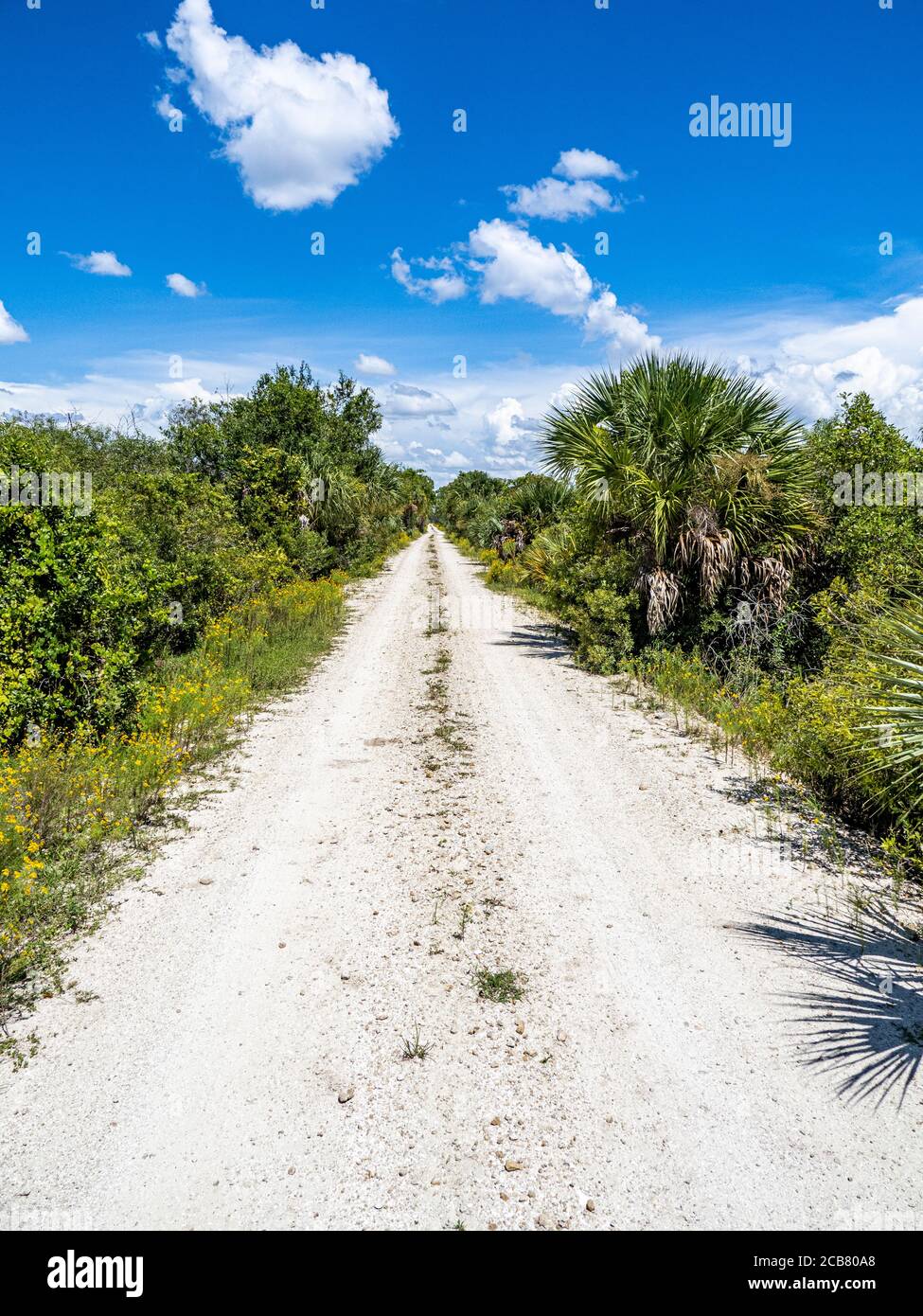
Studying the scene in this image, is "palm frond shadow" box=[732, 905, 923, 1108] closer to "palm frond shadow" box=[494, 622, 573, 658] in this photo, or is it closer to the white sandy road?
the white sandy road

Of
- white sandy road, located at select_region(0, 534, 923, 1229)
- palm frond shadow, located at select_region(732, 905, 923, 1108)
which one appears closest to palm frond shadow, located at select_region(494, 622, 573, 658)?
white sandy road, located at select_region(0, 534, 923, 1229)

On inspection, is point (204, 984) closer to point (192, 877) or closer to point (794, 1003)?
point (192, 877)

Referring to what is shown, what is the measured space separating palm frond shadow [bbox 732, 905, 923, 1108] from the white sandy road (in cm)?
2

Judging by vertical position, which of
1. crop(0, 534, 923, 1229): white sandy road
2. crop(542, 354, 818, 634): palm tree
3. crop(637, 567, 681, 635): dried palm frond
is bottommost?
crop(0, 534, 923, 1229): white sandy road

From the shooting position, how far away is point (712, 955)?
164 inches

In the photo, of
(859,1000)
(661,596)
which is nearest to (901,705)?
(859,1000)

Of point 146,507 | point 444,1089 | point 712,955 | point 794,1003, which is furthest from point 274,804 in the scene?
point 146,507

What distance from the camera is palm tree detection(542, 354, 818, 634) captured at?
10469 mm

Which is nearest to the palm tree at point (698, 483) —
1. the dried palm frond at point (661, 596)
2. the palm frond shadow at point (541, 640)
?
the dried palm frond at point (661, 596)

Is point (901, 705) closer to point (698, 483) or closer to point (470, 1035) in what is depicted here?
point (470, 1035)

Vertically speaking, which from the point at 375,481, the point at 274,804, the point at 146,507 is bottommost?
the point at 274,804

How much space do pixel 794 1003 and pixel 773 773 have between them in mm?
3604

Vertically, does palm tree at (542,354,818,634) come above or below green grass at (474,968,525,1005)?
above

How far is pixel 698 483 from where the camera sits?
10828 millimetres
